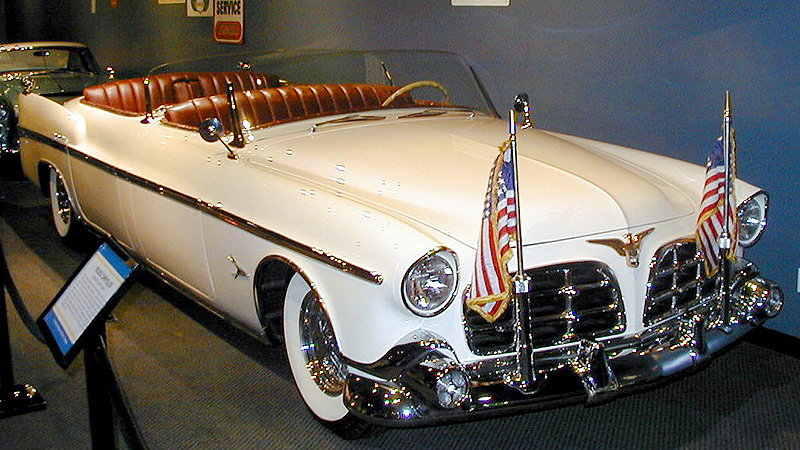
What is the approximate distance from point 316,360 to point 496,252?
865 millimetres

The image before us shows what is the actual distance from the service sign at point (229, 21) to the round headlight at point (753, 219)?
5.62m

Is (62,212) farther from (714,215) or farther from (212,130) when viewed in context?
(714,215)

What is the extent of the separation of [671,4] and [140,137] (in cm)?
262

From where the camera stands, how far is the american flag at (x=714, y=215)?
289cm

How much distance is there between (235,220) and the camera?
312cm

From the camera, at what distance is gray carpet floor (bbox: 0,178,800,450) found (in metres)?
2.93

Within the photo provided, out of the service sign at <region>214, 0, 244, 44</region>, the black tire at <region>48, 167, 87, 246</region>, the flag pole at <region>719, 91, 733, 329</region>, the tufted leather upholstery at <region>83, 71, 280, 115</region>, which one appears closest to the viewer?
the flag pole at <region>719, 91, 733, 329</region>

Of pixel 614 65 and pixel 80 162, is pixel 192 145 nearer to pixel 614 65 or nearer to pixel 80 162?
pixel 80 162

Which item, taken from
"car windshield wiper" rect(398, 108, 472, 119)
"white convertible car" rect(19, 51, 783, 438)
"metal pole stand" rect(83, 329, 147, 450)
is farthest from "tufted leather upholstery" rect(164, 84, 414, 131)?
"metal pole stand" rect(83, 329, 147, 450)

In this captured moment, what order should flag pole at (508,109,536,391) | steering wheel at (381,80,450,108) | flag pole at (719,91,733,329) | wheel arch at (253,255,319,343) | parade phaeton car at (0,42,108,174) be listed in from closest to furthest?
flag pole at (508,109,536,391) → flag pole at (719,91,733,329) → wheel arch at (253,255,319,343) → steering wheel at (381,80,450,108) → parade phaeton car at (0,42,108,174)

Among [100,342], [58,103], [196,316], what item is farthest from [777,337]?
[58,103]

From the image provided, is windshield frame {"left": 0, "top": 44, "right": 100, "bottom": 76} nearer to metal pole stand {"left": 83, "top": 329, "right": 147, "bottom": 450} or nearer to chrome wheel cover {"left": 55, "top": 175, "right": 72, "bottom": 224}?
chrome wheel cover {"left": 55, "top": 175, "right": 72, "bottom": 224}

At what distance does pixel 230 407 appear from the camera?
3174 millimetres

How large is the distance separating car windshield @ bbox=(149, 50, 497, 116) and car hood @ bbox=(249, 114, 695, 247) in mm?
432
